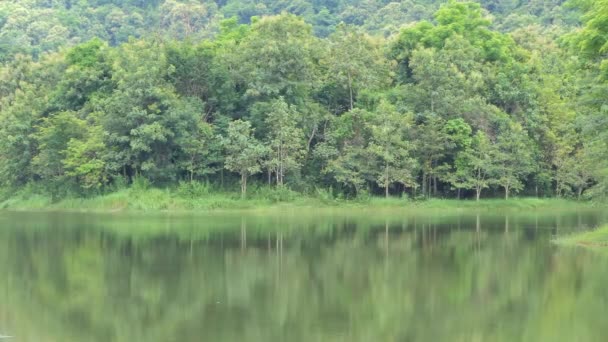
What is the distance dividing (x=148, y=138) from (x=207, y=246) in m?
20.3

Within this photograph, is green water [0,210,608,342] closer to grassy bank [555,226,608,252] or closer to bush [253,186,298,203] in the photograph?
grassy bank [555,226,608,252]

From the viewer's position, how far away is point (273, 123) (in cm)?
4688

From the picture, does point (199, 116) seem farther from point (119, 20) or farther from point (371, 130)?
point (119, 20)

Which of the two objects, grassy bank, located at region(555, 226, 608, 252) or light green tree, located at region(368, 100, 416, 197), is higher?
light green tree, located at region(368, 100, 416, 197)

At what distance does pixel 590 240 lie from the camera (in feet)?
86.5

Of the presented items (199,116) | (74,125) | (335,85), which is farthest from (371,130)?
(74,125)

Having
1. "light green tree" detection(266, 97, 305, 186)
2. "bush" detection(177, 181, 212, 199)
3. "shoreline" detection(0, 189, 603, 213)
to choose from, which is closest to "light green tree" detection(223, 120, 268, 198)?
"light green tree" detection(266, 97, 305, 186)

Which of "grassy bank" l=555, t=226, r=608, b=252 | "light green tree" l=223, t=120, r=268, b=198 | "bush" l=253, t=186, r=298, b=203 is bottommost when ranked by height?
"grassy bank" l=555, t=226, r=608, b=252

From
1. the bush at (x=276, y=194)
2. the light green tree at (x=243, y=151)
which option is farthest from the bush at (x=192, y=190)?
the bush at (x=276, y=194)

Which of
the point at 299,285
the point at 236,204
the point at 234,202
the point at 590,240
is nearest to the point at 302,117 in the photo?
the point at 234,202

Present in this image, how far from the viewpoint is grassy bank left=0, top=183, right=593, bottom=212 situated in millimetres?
44906

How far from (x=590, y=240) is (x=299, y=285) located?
1186cm

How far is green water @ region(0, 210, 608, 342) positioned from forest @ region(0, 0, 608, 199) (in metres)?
13.8

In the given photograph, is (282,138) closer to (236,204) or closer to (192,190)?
(236,204)
